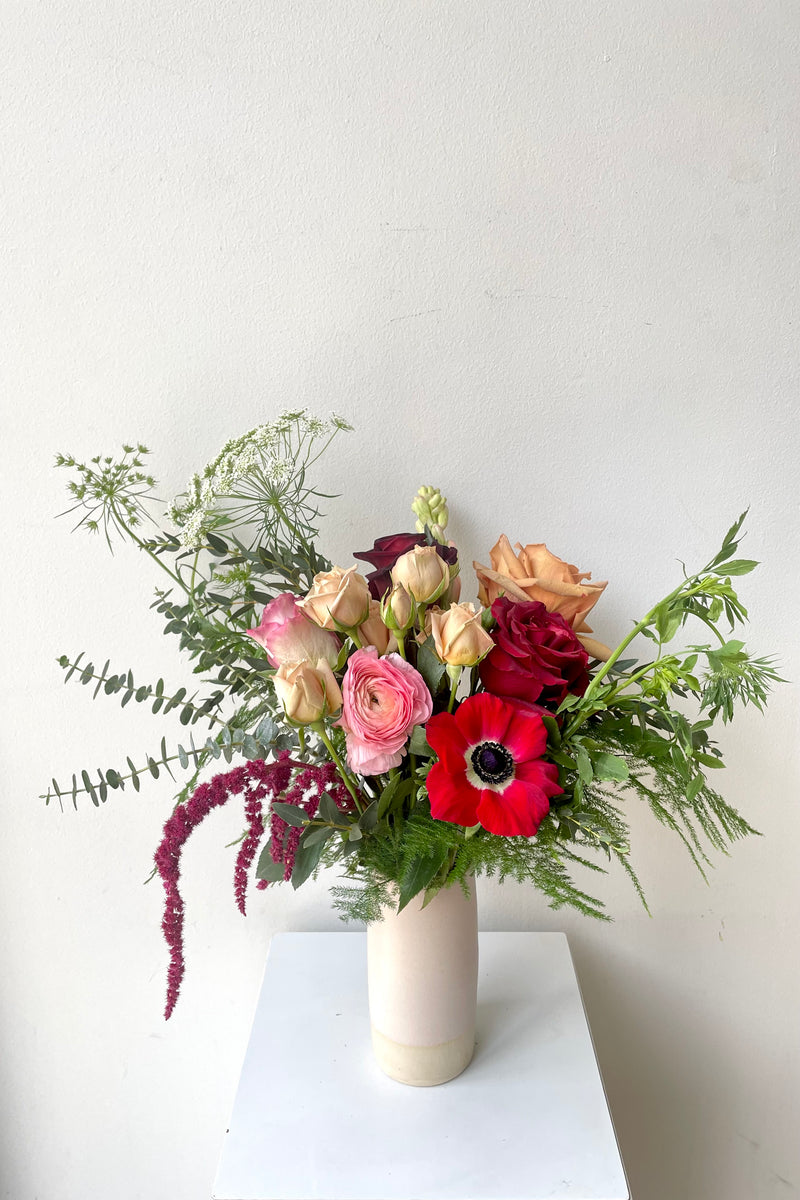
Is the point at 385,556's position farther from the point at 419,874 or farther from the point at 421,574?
the point at 419,874

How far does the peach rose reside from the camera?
2.63 feet

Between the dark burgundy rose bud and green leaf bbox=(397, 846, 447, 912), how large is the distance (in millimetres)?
229

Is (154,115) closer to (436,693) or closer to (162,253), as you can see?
(162,253)

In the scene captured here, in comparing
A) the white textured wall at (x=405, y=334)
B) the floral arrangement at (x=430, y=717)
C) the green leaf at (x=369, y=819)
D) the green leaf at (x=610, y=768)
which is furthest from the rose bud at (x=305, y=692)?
the white textured wall at (x=405, y=334)

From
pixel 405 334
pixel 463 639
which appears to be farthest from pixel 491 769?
pixel 405 334

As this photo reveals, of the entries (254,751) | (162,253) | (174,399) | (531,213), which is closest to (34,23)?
(162,253)

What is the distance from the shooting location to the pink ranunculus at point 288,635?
71cm

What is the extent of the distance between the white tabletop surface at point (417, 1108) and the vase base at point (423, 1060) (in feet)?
0.04

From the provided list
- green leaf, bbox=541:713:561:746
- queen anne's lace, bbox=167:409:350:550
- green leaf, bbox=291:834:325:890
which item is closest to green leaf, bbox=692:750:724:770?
green leaf, bbox=541:713:561:746

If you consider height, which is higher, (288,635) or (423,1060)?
(288,635)

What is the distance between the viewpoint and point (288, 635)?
2.31 feet

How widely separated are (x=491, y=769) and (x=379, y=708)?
100 millimetres

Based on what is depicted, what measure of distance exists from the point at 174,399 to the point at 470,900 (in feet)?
2.01

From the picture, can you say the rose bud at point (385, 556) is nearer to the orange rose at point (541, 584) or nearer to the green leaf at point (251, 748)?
the orange rose at point (541, 584)
